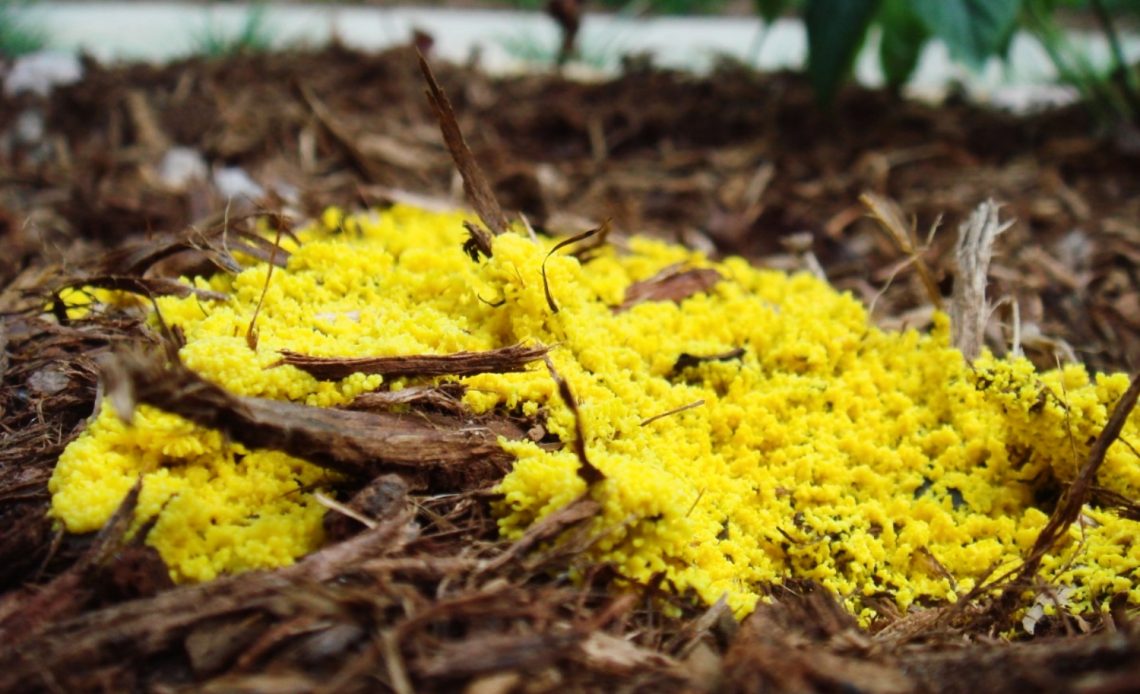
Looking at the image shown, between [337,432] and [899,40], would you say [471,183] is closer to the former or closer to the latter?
[337,432]

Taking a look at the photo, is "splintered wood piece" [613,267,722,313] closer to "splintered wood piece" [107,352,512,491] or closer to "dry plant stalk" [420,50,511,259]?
"dry plant stalk" [420,50,511,259]

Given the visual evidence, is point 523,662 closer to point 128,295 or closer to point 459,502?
point 459,502

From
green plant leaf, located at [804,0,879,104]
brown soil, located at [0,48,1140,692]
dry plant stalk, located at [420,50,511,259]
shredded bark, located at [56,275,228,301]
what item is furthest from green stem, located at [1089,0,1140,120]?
shredded bark, located at [56,275,228,301]

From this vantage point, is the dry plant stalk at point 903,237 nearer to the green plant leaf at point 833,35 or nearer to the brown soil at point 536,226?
the brown soil at point 536,226

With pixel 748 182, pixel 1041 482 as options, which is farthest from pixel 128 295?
pixel 748 182

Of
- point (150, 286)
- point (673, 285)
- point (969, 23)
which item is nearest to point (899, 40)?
point (969, 23)
